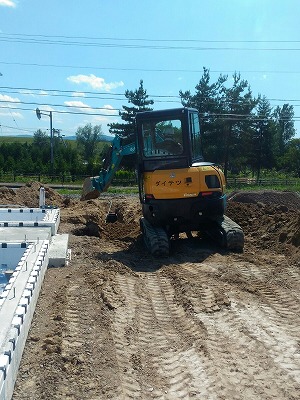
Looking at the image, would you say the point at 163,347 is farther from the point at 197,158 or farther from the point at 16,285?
the point at 197,158

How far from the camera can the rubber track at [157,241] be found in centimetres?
948

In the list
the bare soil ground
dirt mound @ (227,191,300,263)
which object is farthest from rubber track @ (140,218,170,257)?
dirt mound @ (227,191,300,263)

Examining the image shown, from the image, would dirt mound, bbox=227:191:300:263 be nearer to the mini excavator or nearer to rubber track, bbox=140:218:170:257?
the mini excavator

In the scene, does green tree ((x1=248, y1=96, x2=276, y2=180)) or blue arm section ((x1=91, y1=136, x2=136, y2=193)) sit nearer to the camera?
blue arm section ((x1=91, y1=136, x2=136, y2=193))

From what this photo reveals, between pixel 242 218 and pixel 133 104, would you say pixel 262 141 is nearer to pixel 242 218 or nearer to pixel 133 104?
pixel 133 104

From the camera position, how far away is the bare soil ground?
4090 millimetres

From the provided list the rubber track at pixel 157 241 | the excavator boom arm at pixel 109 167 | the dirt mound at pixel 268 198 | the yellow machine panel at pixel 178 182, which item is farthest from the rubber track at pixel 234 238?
the dirt mound at pixel 268 198

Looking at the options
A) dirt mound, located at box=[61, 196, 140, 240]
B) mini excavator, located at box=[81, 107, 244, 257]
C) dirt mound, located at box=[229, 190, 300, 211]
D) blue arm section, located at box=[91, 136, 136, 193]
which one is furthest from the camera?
dirt mound, located at box=[229, 190, 300, 211]

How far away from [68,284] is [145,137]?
390 cm

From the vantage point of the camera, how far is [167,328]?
552cm

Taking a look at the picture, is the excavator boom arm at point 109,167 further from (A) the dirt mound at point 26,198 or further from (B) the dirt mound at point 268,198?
(B) the dirt mound at point 268,198

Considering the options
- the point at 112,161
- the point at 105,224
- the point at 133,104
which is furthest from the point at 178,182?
the point at 133,104

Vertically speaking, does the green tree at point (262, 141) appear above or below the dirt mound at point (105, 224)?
above

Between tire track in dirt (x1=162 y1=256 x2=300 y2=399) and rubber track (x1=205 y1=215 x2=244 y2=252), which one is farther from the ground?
rubber track (x1=205 y1=215 x2=244 y2=252)
